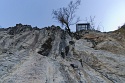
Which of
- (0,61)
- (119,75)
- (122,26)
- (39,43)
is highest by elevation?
(122,26)

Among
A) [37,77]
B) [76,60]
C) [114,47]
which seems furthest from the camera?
[114,47]

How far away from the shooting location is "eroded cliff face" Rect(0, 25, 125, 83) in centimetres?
729

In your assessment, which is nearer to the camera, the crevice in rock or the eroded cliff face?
the eroded cliff face

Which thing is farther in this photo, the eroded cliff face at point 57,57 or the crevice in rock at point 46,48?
the crevice in rock at point 46,48

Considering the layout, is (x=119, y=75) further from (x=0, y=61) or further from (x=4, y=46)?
(x=4, y=46)

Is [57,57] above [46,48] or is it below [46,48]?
below

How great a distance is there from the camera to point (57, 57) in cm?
922

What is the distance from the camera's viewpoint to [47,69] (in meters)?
7.71

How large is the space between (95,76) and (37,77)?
7.16 feet

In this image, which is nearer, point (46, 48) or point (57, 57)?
point (57, 57)

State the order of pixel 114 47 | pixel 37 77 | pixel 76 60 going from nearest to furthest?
1. pixel 37 77
2. pixel 76 60
3. pixel 114 47

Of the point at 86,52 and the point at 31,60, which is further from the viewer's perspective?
the point at 86,52

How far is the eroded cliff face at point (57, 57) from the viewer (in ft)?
23.9

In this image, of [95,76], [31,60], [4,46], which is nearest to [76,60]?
[95,76]
